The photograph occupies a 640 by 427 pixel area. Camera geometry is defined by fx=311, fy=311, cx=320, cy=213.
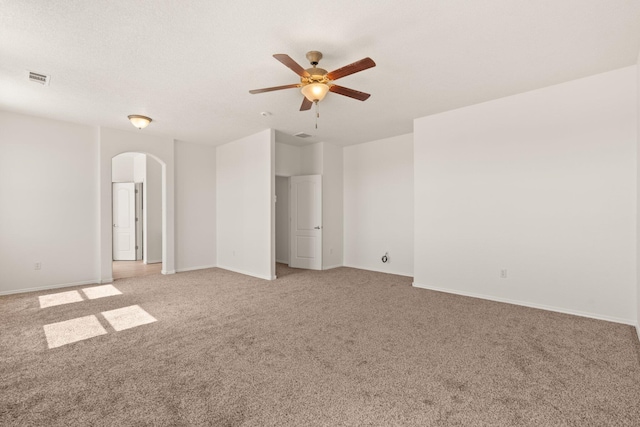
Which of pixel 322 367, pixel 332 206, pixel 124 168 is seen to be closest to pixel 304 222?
pixel 332 206

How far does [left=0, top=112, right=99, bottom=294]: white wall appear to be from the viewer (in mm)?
4738

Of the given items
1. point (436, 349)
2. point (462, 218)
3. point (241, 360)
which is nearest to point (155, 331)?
point (241, 360)

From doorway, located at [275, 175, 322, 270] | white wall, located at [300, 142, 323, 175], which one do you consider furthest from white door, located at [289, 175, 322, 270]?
white wall, located at [300, 142, 323, 175]

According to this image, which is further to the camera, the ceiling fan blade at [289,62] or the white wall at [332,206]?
the white wall at [332,206]

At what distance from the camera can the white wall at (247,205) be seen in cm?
578

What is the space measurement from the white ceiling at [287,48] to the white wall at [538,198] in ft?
1.12

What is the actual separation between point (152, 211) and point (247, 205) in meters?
3.22

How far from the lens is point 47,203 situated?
5.05 metres

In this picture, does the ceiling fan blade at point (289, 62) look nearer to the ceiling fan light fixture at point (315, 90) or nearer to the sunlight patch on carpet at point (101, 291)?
the ceiling fan light fixture at point (315, 90)

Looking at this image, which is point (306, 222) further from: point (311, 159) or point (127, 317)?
point (127, 317)

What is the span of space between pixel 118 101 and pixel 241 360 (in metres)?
3.82

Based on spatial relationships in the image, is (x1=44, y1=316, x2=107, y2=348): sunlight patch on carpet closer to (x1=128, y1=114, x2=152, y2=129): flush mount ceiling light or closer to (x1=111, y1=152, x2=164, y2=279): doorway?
(x1=128, y1=114, x2=152, y2=129): flush mount ceiling light

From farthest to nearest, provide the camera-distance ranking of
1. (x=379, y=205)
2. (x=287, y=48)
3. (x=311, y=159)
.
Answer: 1. (x=311, y=159)
2. (x=379, y=205)
3. (x=287, y=48)

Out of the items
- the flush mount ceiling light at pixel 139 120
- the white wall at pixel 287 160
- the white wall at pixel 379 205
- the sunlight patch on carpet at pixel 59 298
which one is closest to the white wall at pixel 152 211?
the sunlight patch on carpet at pixel 59 298
